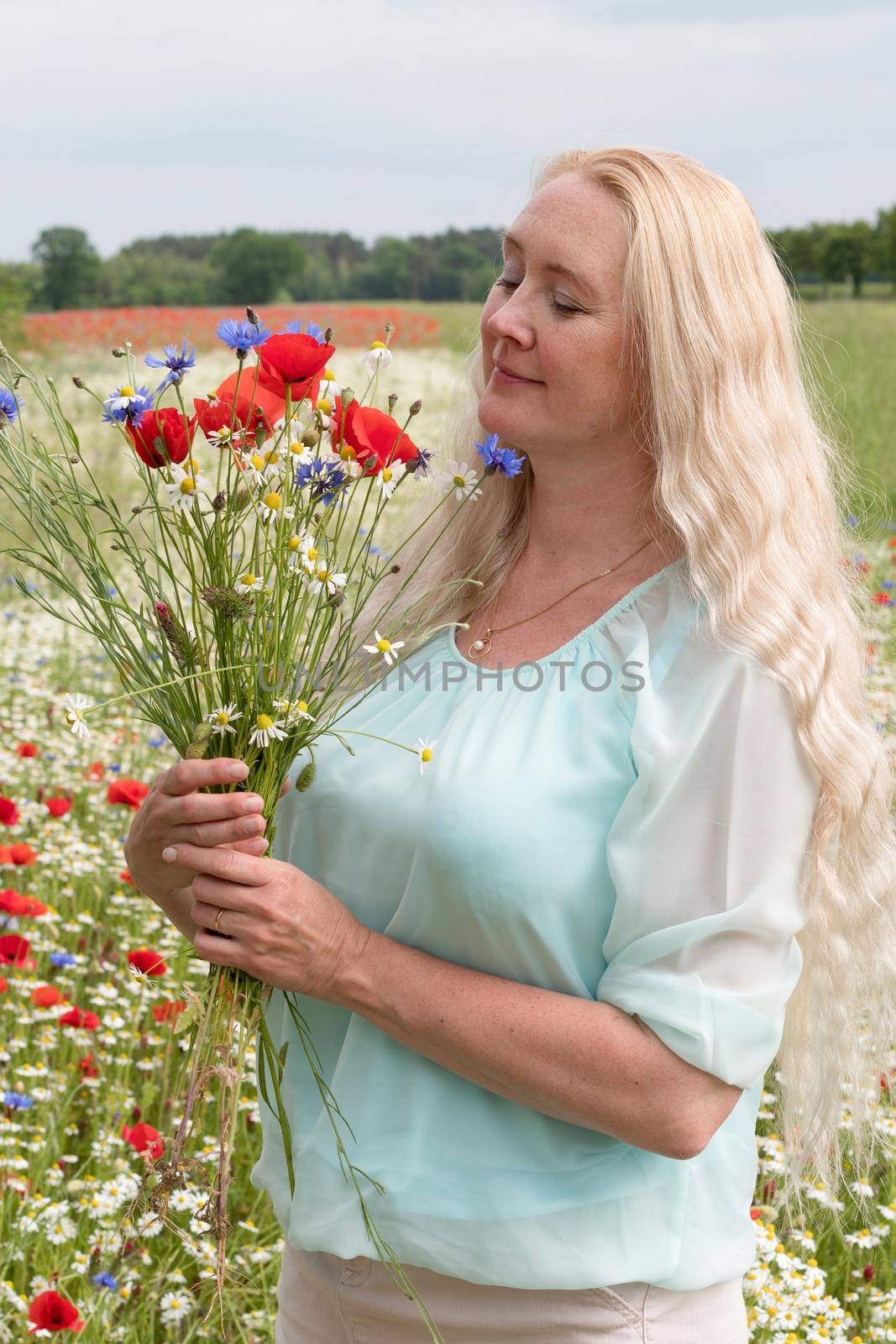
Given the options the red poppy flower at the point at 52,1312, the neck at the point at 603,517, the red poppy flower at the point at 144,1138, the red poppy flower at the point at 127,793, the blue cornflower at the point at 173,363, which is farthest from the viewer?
the red poppy flower at the point at 127,793

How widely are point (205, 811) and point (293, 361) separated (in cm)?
50

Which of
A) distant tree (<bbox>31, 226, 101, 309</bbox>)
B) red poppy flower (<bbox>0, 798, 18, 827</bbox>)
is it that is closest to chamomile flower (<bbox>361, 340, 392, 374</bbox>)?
red poppy flower (<bbox>0, 798, 18, 827</bbox>)

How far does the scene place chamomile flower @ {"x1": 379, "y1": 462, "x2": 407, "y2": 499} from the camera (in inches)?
57.6

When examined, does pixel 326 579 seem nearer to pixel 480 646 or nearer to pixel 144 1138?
pixel 480 646

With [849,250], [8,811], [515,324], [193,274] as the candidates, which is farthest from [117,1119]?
[849,250]

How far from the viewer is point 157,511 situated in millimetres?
1403

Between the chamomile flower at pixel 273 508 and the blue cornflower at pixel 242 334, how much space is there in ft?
0.49

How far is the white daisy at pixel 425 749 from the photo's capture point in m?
1.43

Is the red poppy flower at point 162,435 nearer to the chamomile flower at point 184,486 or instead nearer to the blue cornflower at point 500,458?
the chamomile flower at point 184,486

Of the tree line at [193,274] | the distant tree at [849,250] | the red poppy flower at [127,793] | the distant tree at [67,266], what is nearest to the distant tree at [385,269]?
the tree line at [193,274]

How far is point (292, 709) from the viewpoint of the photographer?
1.48 meters

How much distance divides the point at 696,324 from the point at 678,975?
2.47 feet

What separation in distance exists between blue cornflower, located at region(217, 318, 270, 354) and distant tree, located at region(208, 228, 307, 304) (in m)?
21.3

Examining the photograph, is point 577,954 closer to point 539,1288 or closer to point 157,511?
point 539,1288
